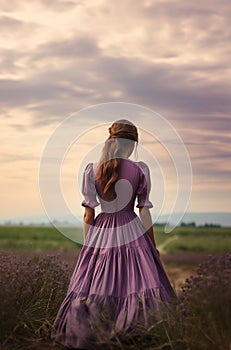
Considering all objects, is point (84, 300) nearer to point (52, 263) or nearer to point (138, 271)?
point (138, 271)

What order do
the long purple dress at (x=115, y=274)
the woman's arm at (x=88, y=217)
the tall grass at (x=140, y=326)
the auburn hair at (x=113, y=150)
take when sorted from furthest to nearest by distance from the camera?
the woman's arm at (x=88, y=217) < the auburn hair at (x=113, y=150) < the long purple dress at (x=115, y=274) < the tall grass at (x=140, y=326)

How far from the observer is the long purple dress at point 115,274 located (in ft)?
18.9

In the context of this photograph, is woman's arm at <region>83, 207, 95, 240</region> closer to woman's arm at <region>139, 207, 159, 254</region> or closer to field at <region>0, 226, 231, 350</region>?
field at <region>0, 226, 231, 350</region>

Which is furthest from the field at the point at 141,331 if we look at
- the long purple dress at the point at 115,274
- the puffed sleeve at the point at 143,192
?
the puffed sleeve at the point at 143,192

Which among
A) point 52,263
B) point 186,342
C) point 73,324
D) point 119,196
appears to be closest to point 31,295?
point 52,263

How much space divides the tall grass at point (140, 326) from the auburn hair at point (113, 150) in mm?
1106

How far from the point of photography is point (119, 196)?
6.04 meters

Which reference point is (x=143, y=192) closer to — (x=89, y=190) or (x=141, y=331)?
(x=89, y=190)

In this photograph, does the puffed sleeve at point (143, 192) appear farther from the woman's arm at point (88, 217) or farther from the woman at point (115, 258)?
the woman's arm at point (88, 217)

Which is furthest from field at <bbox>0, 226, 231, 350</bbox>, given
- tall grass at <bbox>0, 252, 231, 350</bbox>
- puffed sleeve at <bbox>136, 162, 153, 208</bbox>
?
puffed sleeve at <bbox>136, 162, 153, 208</bbox>

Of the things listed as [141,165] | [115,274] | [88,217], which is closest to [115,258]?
[115,274]

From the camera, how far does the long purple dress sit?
5766 mm

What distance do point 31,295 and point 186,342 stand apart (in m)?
2.26

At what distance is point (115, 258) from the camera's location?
6.00 m
